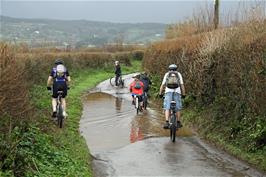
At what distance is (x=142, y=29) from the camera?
320 ft

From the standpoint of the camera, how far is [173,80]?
42.4 feet

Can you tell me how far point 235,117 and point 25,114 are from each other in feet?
18.8

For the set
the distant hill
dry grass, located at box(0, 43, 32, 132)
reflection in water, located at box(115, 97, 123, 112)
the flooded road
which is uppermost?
the distant hill

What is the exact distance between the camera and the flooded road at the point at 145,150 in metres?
9.90

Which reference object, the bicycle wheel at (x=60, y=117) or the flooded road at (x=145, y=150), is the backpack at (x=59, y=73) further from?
the flooded road at (x=145, y=150)

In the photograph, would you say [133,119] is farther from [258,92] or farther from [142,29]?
[142,29]

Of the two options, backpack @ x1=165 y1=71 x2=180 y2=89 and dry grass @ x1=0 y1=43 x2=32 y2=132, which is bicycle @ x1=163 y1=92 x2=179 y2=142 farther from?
dry grass @ x1=0 y1=43 x2=32 y2=132

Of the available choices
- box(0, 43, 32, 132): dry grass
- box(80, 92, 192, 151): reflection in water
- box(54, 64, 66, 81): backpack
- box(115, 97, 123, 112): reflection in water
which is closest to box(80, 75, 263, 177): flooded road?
box(80, 92, 192, 151): reflection in water

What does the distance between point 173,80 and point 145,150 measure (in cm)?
235

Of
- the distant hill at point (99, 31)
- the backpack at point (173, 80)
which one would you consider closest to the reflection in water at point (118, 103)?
the backpack at point (173, 80)

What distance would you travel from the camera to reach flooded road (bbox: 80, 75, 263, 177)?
9898mm

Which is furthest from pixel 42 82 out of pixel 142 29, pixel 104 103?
pixel 142 29

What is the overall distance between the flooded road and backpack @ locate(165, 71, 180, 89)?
1545 millimetres

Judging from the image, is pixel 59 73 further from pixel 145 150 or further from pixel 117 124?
pixel 145 150
